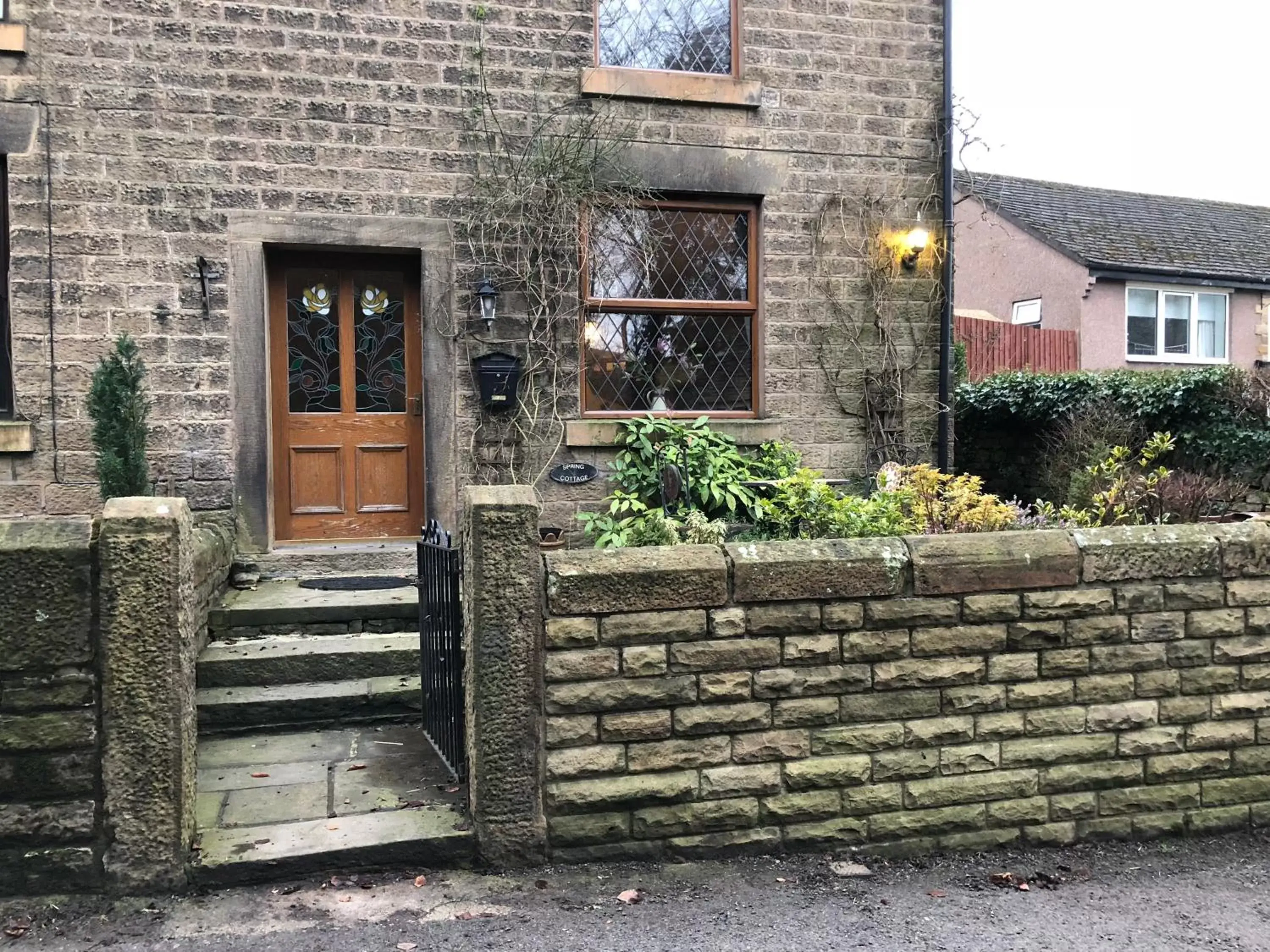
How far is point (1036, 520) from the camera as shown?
210 inches

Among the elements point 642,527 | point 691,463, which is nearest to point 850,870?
point 642,527

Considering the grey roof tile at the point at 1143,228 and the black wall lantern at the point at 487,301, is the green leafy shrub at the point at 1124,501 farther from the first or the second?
the grey roof tile at the point at 1143,228

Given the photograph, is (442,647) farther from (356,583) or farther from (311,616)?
(356,583)

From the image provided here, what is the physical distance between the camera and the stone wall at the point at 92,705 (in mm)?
2949

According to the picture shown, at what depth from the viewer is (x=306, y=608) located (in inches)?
199

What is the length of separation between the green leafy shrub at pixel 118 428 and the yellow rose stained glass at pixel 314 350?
1063 millimetres

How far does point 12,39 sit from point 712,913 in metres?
6.37

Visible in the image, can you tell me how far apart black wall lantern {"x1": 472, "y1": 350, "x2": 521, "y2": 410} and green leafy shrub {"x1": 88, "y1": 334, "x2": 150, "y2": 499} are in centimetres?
210

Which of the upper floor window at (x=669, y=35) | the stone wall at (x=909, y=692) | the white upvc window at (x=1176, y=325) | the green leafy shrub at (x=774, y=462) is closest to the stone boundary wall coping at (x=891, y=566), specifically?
the stone wall at (x=909, y=692)

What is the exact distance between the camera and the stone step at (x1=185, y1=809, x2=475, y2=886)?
10.2 ft

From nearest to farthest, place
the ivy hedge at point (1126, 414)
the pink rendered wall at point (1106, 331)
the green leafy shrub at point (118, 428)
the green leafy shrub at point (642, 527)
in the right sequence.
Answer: the green leafy shrub at point (642, 527) < the green leafy shrub at point (118, 428) < the ivy hedge at point (1126, 414) < the pink rendered wall at point (1106, 331)

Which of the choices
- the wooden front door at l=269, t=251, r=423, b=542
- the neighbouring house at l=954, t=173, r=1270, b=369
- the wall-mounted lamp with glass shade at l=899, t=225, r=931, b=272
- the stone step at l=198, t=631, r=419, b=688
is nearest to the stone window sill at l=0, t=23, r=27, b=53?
the wooden front door at l=269, t=251, r=423, b=542

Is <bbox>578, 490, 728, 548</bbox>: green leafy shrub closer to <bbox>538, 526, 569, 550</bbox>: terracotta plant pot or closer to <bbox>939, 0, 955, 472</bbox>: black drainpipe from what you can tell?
<bbox>538, 526, 569, 550</bbox>: terracotta plant pot

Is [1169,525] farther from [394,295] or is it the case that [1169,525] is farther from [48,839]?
[394,295]
